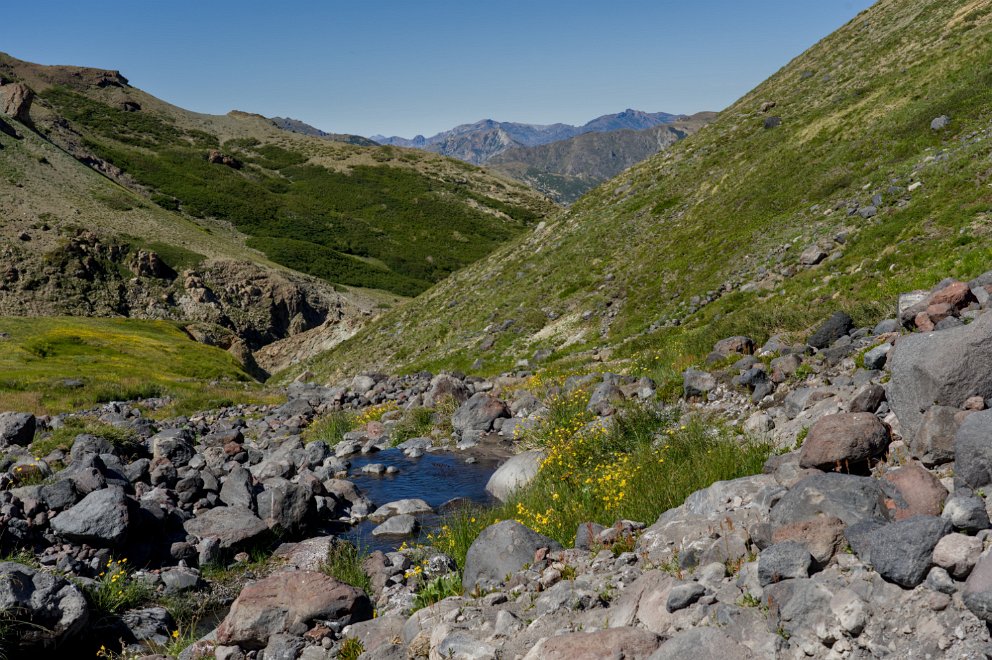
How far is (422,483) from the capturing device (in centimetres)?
1992

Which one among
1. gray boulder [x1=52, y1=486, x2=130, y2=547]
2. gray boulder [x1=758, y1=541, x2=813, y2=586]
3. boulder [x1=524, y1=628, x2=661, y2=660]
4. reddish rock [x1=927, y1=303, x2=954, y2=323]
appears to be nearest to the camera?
boulder [x1=524, y1=628, x2=661, y2=660]

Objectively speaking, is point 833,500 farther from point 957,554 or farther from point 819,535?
point 957,554

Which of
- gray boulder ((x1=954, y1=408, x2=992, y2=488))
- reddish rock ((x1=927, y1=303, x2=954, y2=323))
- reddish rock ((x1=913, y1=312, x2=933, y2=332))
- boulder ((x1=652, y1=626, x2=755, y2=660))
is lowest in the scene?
boulder ((x1=652, y1=626, x2=755, y2=660))

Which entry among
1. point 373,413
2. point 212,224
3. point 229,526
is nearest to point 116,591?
point 229,526

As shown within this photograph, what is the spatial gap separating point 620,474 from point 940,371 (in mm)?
5771

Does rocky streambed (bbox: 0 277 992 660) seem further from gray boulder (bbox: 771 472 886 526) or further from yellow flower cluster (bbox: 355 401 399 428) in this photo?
yellow flower cluster (bbox: 355 401 399 428)

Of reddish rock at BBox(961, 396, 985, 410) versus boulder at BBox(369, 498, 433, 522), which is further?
boulder at BBox(369, 498, 433, 522)

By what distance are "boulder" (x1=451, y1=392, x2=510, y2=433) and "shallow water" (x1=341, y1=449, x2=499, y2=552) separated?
2391 millimetres

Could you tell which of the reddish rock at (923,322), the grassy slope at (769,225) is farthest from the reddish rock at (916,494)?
the grassy slope at (769,225)

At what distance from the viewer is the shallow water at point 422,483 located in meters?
15.7

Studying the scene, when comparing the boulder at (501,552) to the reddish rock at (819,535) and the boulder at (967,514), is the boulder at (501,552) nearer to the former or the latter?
the reddish rock at (819,535)

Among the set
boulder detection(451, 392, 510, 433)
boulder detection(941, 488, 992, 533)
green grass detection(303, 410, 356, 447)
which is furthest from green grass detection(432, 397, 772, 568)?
green grass detection(303, 410, 356, 447)

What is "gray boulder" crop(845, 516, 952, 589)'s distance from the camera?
18.1 feet

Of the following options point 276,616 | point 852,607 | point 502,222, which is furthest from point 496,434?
point 502,222
